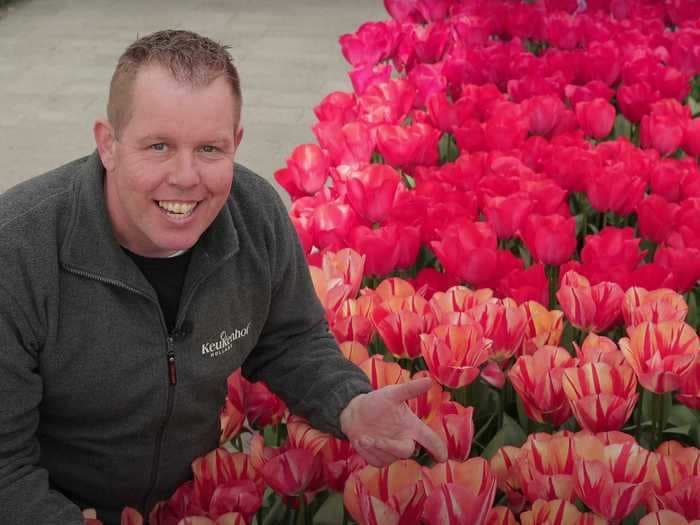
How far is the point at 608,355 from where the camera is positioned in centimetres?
194

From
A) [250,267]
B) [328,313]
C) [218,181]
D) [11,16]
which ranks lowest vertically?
[11,16]

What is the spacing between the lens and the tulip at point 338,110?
3334 millimetres

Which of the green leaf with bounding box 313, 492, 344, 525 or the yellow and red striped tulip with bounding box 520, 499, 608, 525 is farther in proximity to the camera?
the green leaf with bounding box 313, 492, 344, 525

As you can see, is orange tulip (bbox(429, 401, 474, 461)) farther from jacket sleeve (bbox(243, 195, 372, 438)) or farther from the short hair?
the short hair

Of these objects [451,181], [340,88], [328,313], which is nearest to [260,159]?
[340,88]

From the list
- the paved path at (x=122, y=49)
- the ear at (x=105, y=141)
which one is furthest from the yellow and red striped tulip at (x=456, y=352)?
the paved path at (x=122, y=49)

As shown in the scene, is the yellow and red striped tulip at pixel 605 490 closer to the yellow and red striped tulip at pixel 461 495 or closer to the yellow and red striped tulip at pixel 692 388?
the yellow and red striped tulip at pixel 461 495

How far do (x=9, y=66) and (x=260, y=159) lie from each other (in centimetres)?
211

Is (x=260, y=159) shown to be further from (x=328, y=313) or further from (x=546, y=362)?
(x=546, y=362)

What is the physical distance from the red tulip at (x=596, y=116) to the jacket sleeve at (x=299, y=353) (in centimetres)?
142

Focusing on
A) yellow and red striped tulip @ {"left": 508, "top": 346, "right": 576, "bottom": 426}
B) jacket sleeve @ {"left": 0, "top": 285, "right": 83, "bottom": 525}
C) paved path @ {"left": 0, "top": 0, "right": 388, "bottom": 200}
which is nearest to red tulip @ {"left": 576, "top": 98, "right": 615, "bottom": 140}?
yellow and red striped tulip @ {"left": 508, "top": 346, "right": 576, "bottom": 426}

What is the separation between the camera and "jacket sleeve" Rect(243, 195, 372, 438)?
197cm

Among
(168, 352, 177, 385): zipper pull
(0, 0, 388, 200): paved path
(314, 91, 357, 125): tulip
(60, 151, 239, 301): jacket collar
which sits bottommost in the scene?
(0, 0, 388, 200): paved path

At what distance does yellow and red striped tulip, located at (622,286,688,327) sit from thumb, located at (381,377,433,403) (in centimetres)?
41
